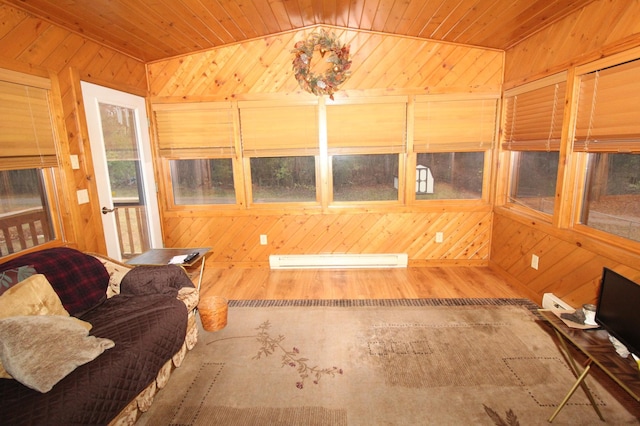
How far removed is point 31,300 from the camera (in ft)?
5.78

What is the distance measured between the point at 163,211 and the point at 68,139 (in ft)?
4.85

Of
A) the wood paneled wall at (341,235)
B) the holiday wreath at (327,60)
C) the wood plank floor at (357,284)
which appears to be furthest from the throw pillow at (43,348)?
the holiday wreath at (327,60)

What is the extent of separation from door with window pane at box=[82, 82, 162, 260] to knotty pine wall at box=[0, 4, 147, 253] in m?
0.10

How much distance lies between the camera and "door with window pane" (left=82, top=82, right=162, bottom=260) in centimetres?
298

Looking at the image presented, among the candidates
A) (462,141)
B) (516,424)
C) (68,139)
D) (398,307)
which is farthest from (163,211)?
(516,424)

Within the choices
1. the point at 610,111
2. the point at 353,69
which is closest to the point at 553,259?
the point at 610,111

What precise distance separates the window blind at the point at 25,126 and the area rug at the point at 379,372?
1.81 metres

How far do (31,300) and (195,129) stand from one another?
2.56 m

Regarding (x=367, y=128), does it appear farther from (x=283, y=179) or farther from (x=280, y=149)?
(x=283, y=179)

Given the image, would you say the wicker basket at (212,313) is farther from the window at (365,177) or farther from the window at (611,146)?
the window at (611,146)

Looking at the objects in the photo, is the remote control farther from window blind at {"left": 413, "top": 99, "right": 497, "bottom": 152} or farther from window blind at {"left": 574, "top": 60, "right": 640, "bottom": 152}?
window blind at {"left": 574, "top": 60, "right": 640, "bottom": 152}

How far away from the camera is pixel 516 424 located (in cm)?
174

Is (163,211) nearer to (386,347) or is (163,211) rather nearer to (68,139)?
(68,139)

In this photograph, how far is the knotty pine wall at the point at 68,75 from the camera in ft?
7.41
